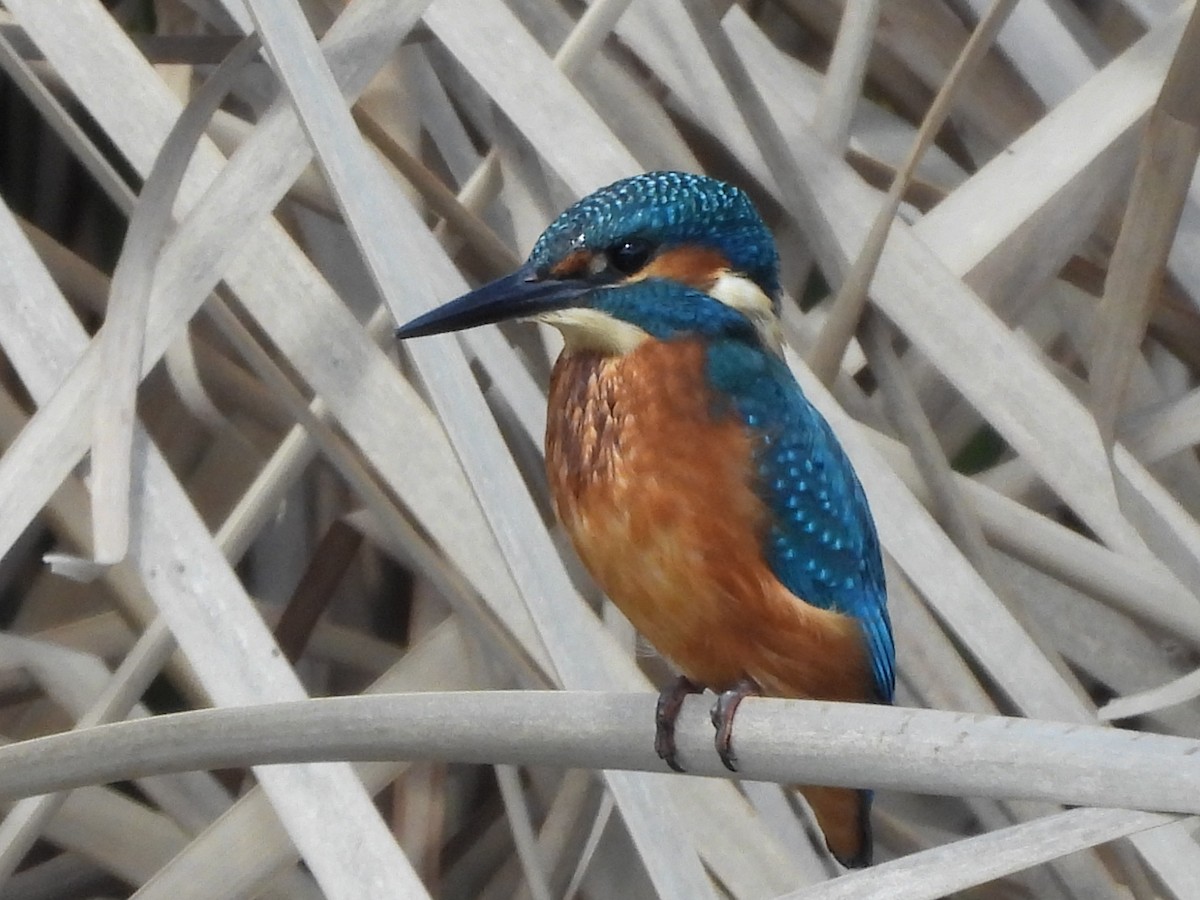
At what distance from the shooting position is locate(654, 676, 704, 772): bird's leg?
0.95 metres

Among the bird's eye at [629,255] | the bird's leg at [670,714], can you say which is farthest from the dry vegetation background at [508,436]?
the bird's eye at [629,255]

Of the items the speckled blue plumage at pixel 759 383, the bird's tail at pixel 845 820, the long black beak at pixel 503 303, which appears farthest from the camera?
the bird's tail at pixel 845 820

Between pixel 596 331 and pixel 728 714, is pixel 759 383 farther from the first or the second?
pixel 728 714

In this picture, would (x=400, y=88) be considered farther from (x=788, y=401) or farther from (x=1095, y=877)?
(x=1095, y=877)

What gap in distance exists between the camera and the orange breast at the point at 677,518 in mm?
1098

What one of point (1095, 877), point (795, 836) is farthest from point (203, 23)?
point (1095, 877)

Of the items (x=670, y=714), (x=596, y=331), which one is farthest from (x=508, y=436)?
(x=670, y=714)

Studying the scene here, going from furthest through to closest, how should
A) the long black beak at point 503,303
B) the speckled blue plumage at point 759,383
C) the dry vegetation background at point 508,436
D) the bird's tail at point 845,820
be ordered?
the bird's tail at point 845,820, the speckled blue plumage at point 759,383, the long black beak at point 503,303, the dry vegetation background at point 508,436

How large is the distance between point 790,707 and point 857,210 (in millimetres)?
692

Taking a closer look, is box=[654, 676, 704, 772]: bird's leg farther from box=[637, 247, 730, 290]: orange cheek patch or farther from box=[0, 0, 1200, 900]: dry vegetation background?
box=[637, 247, 730, 290]: orange cheek patch

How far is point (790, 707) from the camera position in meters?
0.82

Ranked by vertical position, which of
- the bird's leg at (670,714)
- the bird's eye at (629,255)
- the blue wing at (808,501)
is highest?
the bird's eye at (629,255)

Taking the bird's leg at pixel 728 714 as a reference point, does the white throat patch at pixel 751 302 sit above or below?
above

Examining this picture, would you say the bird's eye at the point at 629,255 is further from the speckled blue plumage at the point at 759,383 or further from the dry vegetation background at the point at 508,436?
the dry vegetation background at the point at 508,436
